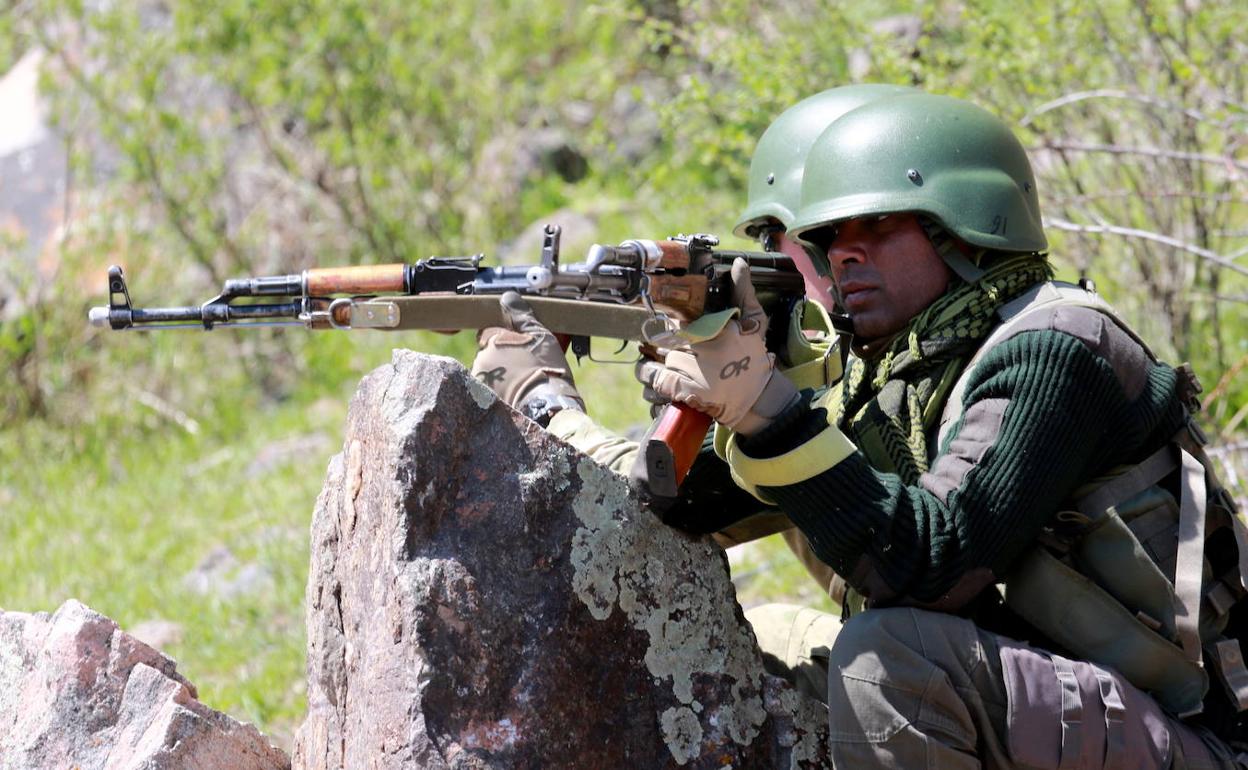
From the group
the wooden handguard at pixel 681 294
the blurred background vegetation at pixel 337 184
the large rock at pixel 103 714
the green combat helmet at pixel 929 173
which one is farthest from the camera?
the blurred background vegetation at pixel 337 184

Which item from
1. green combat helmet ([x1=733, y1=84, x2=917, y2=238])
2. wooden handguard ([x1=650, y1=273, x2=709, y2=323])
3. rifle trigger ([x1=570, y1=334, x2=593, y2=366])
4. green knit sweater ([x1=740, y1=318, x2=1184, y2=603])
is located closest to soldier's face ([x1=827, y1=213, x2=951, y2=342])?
green knit sweater ([x1=740, y1=318, x2=1184, y2=603])

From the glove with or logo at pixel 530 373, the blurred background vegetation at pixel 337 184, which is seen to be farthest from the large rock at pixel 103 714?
the blurred background vegetation at pixel 337 184

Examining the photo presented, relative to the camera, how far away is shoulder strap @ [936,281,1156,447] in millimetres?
3266

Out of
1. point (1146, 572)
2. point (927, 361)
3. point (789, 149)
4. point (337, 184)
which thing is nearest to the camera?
point (1146, 572)

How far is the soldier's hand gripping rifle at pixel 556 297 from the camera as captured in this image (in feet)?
10.7

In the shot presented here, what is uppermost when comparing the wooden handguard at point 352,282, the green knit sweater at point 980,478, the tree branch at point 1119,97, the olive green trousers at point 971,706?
the wooden handguard at point 352,282

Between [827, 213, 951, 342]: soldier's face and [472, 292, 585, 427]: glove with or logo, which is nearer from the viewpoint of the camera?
[827, 213, 951, 342]: soldier's face

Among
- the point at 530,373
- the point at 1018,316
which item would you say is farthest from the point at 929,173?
the point at 530,373

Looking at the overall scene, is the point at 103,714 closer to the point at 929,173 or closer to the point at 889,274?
the point at 889,274

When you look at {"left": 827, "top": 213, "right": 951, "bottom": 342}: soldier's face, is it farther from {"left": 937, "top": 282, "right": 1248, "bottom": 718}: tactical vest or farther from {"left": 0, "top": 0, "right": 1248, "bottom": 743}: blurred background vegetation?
{"left": 0, "top": 0, "right": 1248, "bottom": 743}: blurred background vegetation

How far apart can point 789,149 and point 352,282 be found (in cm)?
187

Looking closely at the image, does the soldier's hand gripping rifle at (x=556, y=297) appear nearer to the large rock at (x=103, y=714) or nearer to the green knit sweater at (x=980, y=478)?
the green knit sweater at (x=980, y=478)

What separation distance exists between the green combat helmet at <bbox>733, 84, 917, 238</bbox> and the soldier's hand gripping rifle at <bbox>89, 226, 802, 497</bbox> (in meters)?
1.09

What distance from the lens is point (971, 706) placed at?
120 inches
